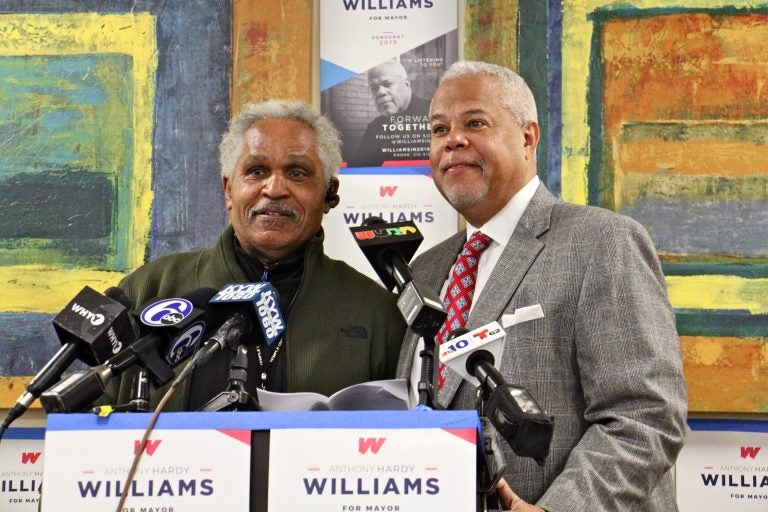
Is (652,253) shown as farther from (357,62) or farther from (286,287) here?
(357,62)

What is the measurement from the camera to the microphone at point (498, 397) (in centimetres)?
154

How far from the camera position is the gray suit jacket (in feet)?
6.72

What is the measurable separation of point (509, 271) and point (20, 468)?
7.03 ft

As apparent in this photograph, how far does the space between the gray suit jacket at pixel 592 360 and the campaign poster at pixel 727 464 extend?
3.77ft

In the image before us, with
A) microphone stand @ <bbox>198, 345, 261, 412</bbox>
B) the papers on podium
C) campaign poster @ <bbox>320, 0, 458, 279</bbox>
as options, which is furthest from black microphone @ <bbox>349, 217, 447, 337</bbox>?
campaign poster @ <bbox>320, 0, 458, 279</bbox>

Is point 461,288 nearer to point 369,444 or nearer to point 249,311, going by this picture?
point 249,311

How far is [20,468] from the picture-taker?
3547 mm

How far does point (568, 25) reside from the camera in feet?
11.5

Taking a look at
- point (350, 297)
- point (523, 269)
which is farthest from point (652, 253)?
point (350, 297)

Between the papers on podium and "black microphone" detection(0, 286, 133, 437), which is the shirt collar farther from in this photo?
"black microphone" detection(0, 286, 133, 437)

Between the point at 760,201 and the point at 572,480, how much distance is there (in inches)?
71.6

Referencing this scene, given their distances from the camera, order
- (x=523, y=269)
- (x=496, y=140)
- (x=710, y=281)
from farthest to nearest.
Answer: (x=710, y=281)
(x=496, y=140)
(x=523, y=269)

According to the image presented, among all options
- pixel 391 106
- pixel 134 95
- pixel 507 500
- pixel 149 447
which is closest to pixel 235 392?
pixel 149 447

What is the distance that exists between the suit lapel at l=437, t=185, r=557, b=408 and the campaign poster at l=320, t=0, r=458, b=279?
103 centimetres
